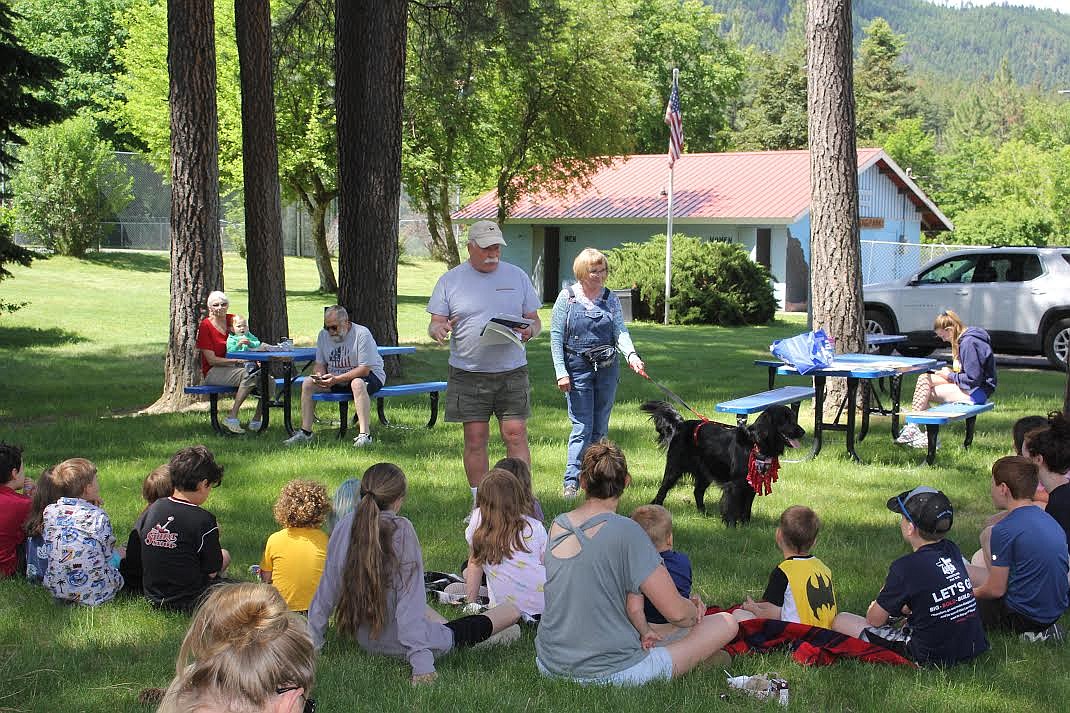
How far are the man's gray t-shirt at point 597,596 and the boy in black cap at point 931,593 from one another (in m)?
1.13

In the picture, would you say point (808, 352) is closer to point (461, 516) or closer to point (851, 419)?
point (851, 419)

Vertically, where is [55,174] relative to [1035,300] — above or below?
above

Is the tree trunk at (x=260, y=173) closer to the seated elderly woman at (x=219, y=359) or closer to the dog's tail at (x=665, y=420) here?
the seated elderly woman at (x=219, y=359)

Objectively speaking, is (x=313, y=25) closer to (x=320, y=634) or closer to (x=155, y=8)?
(x=320, y=634)

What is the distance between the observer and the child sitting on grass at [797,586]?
16.7 ft

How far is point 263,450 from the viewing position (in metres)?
10.1

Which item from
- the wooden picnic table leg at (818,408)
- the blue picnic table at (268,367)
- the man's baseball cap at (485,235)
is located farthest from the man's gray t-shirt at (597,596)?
the blue picnic table at (268,367)

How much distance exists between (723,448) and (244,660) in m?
5.98

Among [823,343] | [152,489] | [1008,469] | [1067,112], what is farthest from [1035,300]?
[1067,112]

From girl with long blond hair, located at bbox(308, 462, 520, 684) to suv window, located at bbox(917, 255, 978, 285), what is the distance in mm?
16341

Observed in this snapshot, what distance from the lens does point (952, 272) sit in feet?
63.6

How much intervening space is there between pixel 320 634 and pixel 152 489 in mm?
1432

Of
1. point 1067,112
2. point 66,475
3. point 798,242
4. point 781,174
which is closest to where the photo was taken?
point 66,475

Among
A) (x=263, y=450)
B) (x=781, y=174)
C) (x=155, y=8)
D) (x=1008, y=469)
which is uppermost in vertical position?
(x=155, y=8)
